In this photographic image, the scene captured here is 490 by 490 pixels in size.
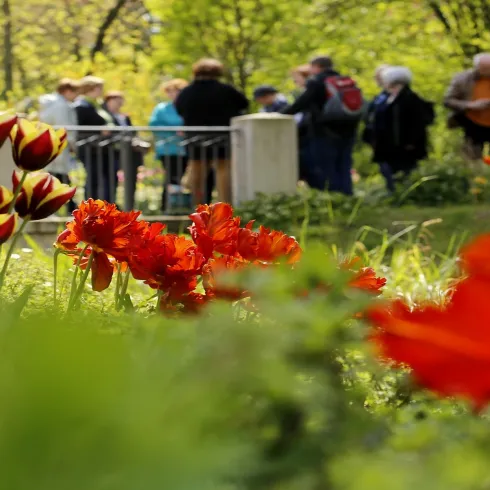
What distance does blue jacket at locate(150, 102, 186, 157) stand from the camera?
40.0 feet

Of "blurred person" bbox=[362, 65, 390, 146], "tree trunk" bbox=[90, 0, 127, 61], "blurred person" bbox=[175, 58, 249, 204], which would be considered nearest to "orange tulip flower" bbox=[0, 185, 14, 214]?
"blurred person" bbox=[175, 58, 249, 204]

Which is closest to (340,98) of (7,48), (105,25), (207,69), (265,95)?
(265,95)

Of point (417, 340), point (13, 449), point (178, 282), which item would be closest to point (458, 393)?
point (417, 340)

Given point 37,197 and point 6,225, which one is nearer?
point 6,225

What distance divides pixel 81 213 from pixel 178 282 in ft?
Result: 1.04

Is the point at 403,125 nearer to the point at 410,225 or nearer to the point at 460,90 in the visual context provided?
the point at 460,90

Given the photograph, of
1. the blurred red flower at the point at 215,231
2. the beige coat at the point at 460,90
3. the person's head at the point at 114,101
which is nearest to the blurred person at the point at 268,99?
the person's head at the point at 114,101

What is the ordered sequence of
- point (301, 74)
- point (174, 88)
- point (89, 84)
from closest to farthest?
1. point (89, 84)
2. point (174, 88)
3. point (301, 74)

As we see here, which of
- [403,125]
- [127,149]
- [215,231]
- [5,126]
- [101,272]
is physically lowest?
[127,149]

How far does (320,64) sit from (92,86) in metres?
2.34

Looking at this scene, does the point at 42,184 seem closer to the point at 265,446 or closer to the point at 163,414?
the point at 265,446

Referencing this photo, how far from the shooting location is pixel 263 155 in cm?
1203

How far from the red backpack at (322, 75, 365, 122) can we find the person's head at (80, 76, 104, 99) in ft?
7.62

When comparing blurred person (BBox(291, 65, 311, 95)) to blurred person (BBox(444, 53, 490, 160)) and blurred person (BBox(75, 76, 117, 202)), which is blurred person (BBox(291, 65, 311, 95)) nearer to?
blurred person (BBox(444, 53, 490, 160))
